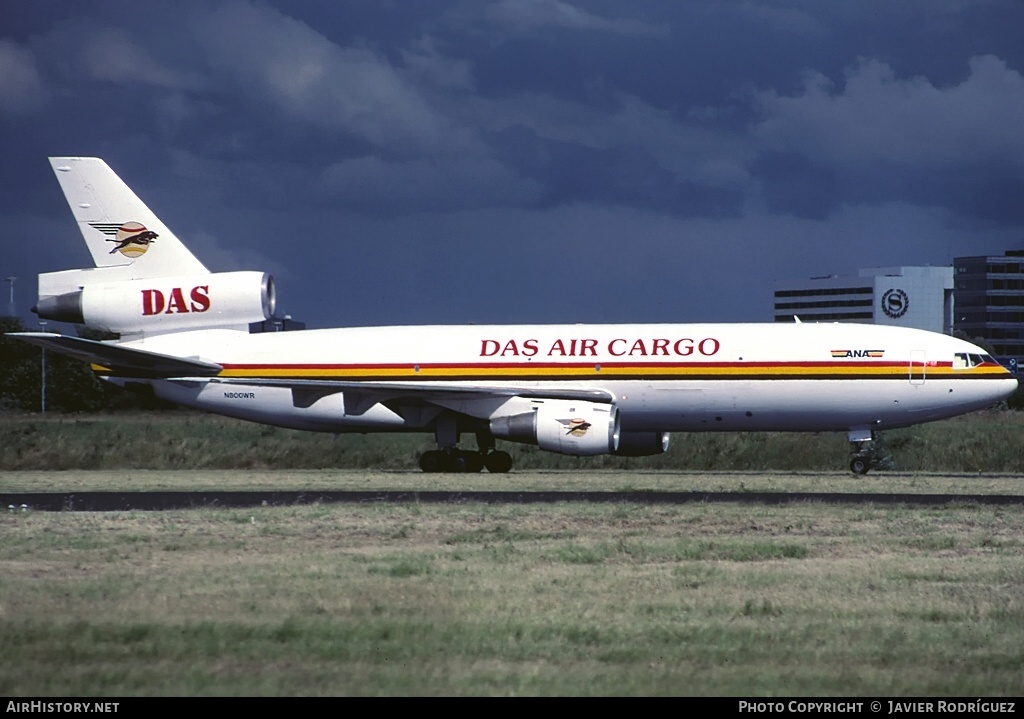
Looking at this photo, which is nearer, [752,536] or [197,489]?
[752,536]

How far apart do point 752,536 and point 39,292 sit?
25.1m

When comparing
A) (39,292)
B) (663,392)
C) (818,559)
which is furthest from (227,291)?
(818,559)

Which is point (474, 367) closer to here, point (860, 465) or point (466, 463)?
point (466, 463)

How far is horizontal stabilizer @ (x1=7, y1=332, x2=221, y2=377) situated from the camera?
1324 inches

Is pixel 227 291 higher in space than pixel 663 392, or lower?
higher

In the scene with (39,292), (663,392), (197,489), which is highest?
(39,292)

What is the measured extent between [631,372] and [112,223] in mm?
14554

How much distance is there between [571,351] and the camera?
34.2 m

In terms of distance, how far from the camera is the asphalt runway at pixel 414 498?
2300 cm

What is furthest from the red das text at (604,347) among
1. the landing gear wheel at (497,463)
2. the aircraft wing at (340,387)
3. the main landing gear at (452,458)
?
→ the landing gear wheel at (497,463)

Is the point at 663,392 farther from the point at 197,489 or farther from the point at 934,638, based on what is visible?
the point at 934,638

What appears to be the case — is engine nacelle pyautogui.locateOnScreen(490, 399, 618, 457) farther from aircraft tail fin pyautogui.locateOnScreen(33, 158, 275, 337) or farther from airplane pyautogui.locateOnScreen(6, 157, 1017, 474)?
aircraft tail fin pyautogui.locateOnScreen(33, 158, 275, 337)

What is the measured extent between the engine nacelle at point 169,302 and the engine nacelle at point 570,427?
8.31 meters

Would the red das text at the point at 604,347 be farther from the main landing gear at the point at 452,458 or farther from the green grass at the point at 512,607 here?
the green grass at the point at 512,607
